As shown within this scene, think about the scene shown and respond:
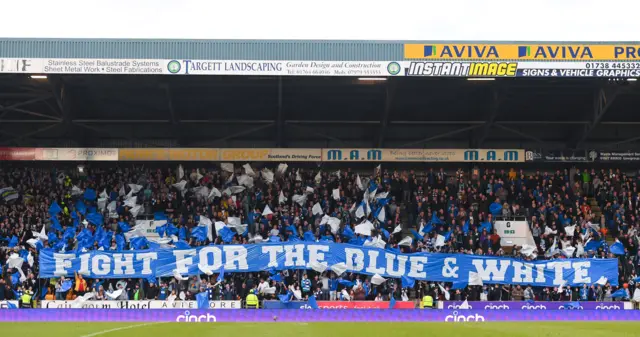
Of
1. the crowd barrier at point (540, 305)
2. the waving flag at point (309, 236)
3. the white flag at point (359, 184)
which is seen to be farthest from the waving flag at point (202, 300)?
the white flag at point (359, 184)

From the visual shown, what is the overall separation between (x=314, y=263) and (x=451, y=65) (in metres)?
9.43

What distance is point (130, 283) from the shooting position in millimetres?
33969

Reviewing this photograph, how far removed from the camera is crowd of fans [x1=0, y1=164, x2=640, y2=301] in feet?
109

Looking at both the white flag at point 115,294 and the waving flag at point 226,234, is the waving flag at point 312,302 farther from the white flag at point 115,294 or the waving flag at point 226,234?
the white flag at point 115,294

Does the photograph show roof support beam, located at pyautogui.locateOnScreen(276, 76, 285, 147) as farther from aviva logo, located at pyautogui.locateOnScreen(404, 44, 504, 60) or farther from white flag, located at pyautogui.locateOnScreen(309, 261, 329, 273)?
white flag, located at pyautogui.locateOnScreen(309, 261, 329, 273)

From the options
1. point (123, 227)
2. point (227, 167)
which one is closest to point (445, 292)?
point (227, 167)

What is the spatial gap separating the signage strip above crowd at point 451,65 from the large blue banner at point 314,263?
715cm

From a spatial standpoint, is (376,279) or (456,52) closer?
(456,52)

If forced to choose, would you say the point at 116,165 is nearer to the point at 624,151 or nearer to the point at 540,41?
the point at 540,41

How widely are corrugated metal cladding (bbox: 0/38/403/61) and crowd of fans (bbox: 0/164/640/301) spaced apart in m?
7.66

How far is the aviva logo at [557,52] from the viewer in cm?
3153

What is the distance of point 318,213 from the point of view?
3700 cm

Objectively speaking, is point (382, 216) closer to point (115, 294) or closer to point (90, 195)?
point (115, 294)

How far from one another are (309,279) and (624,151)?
1594 centimetres
